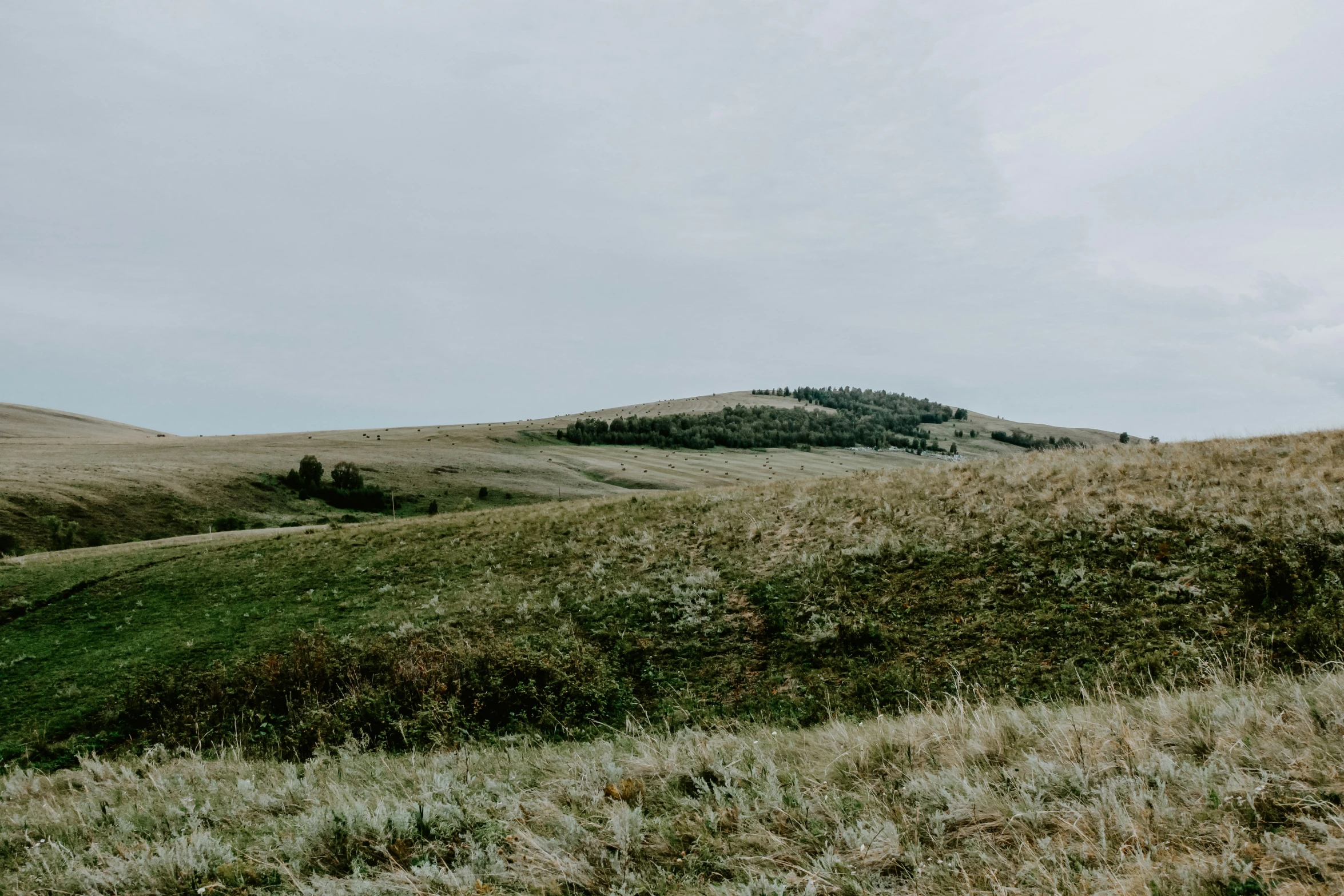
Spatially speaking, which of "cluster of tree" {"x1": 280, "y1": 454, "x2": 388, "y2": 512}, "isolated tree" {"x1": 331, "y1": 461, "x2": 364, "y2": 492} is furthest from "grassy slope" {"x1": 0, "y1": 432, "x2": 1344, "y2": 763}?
"isolated tree" {"x1": 331, "y1": 461, "x2": 364, "y2": 492}

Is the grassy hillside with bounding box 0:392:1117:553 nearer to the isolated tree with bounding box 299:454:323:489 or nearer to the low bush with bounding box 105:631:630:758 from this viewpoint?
the isolated tree with bounding box 299:454:323:489

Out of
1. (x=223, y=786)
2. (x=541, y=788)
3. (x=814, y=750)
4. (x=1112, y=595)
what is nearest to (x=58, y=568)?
(x=223, y=786)

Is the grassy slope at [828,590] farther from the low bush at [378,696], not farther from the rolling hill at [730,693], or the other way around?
the low bush at [378,696]

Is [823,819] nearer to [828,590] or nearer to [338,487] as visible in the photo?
[828,590]

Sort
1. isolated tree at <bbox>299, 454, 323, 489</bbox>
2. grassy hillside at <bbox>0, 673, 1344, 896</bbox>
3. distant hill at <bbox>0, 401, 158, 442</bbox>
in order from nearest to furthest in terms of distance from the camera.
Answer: grassy hillside at <bbox>0, 673, 1344, 896</bbox> < isolated tree at <bbox>299, 454, 323, 489</bbox> < distant hill at <bbox>0, 401, 158, 442</bbox>

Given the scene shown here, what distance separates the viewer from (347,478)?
9650 centimetres

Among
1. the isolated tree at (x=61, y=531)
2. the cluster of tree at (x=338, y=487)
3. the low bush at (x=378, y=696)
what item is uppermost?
the low bush at (x=378, y=696)

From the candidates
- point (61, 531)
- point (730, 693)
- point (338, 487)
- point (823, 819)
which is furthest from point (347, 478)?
point (823, 819)

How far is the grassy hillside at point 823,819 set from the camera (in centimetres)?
358

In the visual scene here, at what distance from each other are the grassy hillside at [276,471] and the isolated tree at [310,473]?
3411 millimetres

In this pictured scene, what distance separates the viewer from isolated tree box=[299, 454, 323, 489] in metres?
96.6

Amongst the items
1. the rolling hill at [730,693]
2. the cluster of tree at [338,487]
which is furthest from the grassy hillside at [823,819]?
the cluster of tree at [338,487]

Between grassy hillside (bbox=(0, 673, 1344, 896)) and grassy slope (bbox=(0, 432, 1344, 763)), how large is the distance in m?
3.93

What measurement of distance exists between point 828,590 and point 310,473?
104 m
